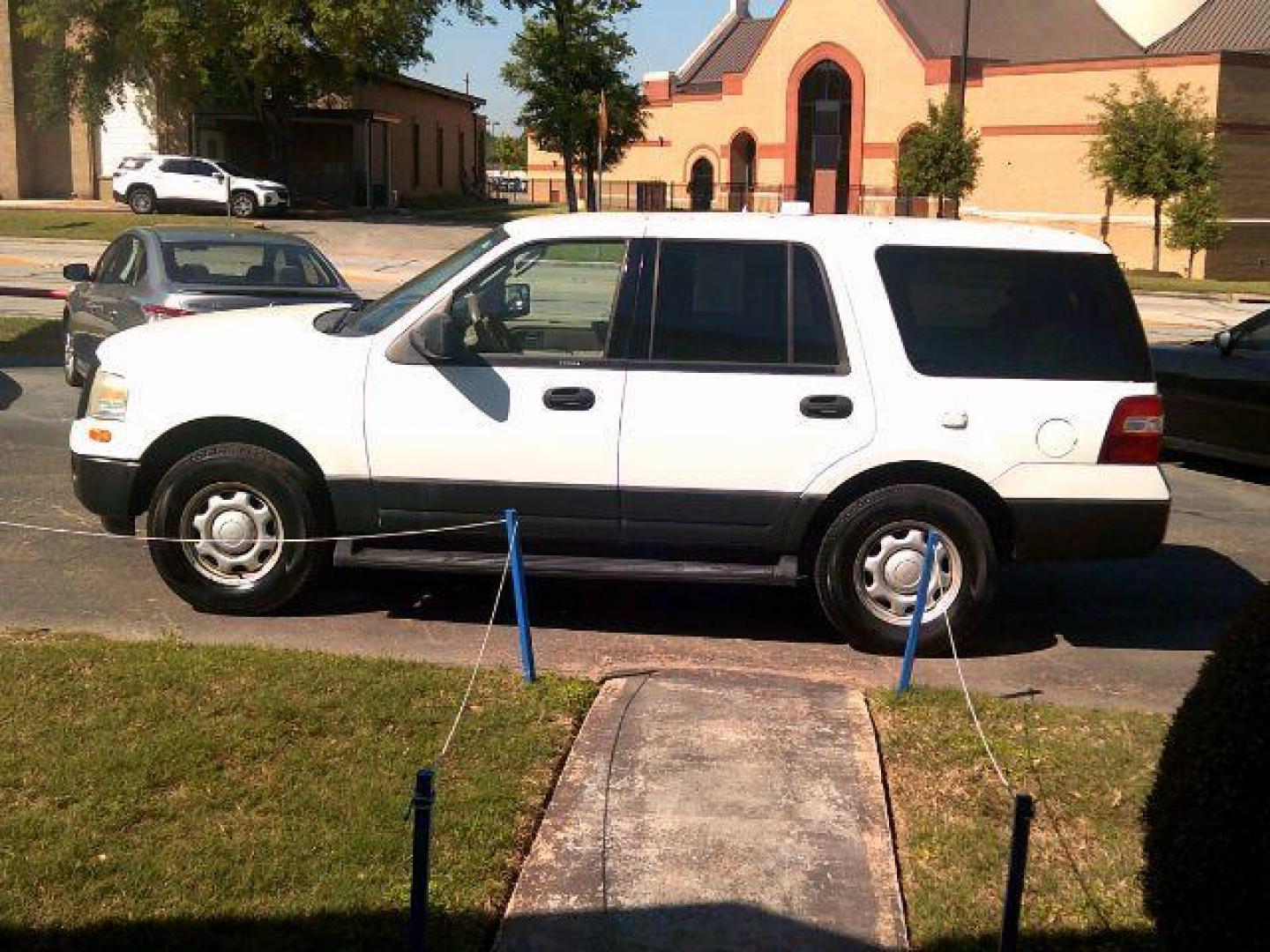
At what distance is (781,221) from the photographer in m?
6.76

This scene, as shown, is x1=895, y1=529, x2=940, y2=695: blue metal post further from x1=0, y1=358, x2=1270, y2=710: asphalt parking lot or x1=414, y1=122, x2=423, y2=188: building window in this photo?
x1=414, y1=122, x2=423, y2=188: building window

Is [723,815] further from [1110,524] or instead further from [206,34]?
[206,34]

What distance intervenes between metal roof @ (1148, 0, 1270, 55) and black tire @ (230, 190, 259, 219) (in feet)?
95.3

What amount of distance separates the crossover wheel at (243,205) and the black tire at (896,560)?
3732 centimetres

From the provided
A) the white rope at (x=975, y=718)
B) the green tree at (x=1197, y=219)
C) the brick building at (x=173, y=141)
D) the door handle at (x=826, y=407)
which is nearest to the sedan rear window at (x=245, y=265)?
the door handle at (x=826, y=407)

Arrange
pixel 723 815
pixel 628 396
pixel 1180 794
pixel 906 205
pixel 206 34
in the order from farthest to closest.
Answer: pixel 906 205
pixel 206 34
pixel 628 396
pixel 723 815
pixel 1180 794

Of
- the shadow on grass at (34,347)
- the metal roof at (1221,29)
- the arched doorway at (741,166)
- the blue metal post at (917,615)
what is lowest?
the blue metal post at (917,615)

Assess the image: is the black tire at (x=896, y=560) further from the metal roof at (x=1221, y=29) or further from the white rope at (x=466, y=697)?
the metal roof at (x=1221, y=29)

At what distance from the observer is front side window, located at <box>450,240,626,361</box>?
6578 millimetres

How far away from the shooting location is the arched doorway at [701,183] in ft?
196

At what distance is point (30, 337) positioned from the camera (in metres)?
16.5

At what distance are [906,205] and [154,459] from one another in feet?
148

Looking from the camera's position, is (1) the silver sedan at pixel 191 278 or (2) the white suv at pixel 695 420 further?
(1) the silver sedan at pixel 191 278

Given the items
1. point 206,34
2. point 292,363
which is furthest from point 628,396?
point 206,34
